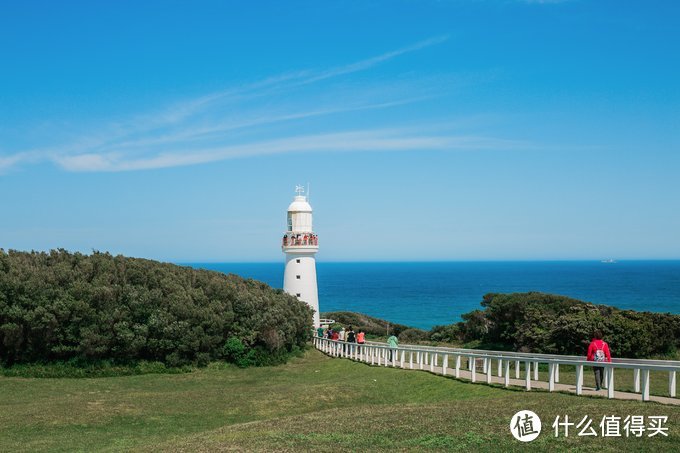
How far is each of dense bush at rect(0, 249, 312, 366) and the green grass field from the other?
196cm

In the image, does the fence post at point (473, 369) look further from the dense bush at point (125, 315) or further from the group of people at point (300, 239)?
the group of people at point (300, 239)

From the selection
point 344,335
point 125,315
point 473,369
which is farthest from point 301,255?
point 473,369

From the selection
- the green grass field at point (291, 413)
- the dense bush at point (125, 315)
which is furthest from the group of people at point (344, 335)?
the green grass field at point (291, 413)

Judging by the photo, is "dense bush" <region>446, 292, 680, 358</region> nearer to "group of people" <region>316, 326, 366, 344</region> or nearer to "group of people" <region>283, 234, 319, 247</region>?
"group of people" <region>316, 326, 366, 344</region>

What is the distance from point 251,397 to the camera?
69.6ft

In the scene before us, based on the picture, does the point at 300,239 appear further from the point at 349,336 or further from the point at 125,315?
the point at 125,315

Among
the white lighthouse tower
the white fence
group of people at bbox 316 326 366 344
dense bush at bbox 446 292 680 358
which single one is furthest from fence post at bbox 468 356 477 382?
the white lighthouse tower

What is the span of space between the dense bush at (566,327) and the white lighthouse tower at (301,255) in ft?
33.8

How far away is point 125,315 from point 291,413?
1352 centimetres

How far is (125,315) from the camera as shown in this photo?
2986cm

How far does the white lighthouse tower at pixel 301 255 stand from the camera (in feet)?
136

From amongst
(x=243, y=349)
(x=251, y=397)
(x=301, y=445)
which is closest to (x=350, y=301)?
(x=243, y=349)

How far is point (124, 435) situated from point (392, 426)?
6.93m

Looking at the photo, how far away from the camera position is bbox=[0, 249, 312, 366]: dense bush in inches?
1116
